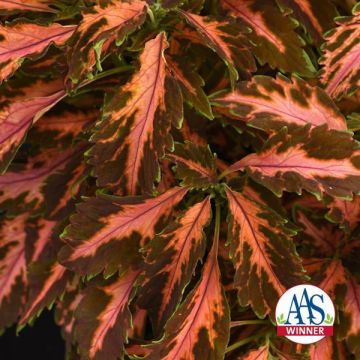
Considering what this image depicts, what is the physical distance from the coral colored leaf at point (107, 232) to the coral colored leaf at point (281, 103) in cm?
12

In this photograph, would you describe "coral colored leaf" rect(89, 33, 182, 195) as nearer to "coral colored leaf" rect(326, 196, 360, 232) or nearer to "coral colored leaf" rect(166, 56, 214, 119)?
"coral colored leaf" rect(166, 56, 214, 119)

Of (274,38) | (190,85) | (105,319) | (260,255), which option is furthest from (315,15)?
(105,319)

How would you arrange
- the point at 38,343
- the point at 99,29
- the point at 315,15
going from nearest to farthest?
1. the point at 99,29
2. the point at 315,15
3. the point at 38,343

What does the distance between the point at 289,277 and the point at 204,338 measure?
109 millimetres

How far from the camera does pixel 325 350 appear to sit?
0.69 meters

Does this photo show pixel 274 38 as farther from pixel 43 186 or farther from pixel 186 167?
pixel 43 186

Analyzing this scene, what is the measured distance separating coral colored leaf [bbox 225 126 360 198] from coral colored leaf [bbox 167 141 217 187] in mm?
45

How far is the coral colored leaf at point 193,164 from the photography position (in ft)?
2.10

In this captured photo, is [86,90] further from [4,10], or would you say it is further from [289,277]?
[289,277]

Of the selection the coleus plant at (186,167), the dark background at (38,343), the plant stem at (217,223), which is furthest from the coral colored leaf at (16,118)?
the dark background at (38,343)

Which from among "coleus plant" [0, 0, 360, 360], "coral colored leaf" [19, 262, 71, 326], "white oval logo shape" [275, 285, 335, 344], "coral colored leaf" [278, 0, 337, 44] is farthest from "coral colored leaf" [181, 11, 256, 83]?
"coral colored leaf" [19, 262, 71, 326]

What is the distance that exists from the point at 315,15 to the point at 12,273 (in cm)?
51

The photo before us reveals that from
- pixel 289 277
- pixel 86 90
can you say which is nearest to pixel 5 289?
pixel 86 90

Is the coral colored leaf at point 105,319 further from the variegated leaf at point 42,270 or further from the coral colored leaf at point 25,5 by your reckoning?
the coral colored leaf at point 25,5
